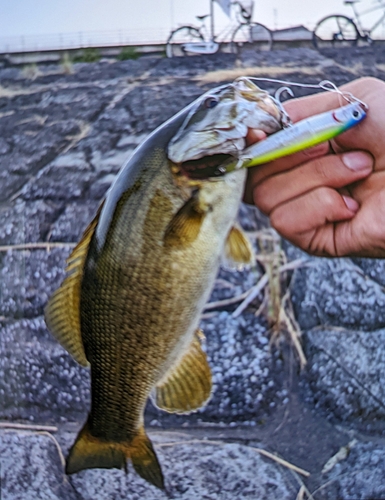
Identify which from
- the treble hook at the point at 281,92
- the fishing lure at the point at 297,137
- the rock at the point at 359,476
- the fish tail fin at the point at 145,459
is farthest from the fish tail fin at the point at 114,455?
the treble hook at the point at 281,92

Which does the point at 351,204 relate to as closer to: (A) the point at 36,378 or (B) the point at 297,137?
(B) the point at 297,137

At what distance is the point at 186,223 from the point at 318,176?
522 millimetres

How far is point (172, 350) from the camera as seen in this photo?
6.93 feet

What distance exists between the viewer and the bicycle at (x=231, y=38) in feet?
7.58

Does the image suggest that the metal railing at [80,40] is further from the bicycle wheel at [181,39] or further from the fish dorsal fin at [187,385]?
the fish dorsal fin at [187,385]

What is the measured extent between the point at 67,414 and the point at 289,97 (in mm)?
1386

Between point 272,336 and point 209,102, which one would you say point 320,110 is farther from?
point 272,336

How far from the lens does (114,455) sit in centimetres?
216

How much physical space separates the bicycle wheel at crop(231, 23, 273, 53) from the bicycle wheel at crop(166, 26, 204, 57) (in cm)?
13

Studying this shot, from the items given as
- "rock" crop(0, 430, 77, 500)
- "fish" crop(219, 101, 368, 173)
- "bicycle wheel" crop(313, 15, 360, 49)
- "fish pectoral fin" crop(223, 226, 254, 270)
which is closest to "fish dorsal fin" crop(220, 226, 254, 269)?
"fish pectoral fin" crop(223, 226, 254, 270)

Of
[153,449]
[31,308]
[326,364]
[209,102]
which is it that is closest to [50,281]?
[31,308]

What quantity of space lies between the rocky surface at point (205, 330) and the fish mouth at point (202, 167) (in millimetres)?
312

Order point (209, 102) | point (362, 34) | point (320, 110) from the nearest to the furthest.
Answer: point (209, 102)
point (320, 110)
point (362, 34)

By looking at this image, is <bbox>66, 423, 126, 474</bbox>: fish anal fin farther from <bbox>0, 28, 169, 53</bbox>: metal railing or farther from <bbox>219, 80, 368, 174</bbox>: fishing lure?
<bbox>0, 28, 169, 53</bbox>: metal railing
